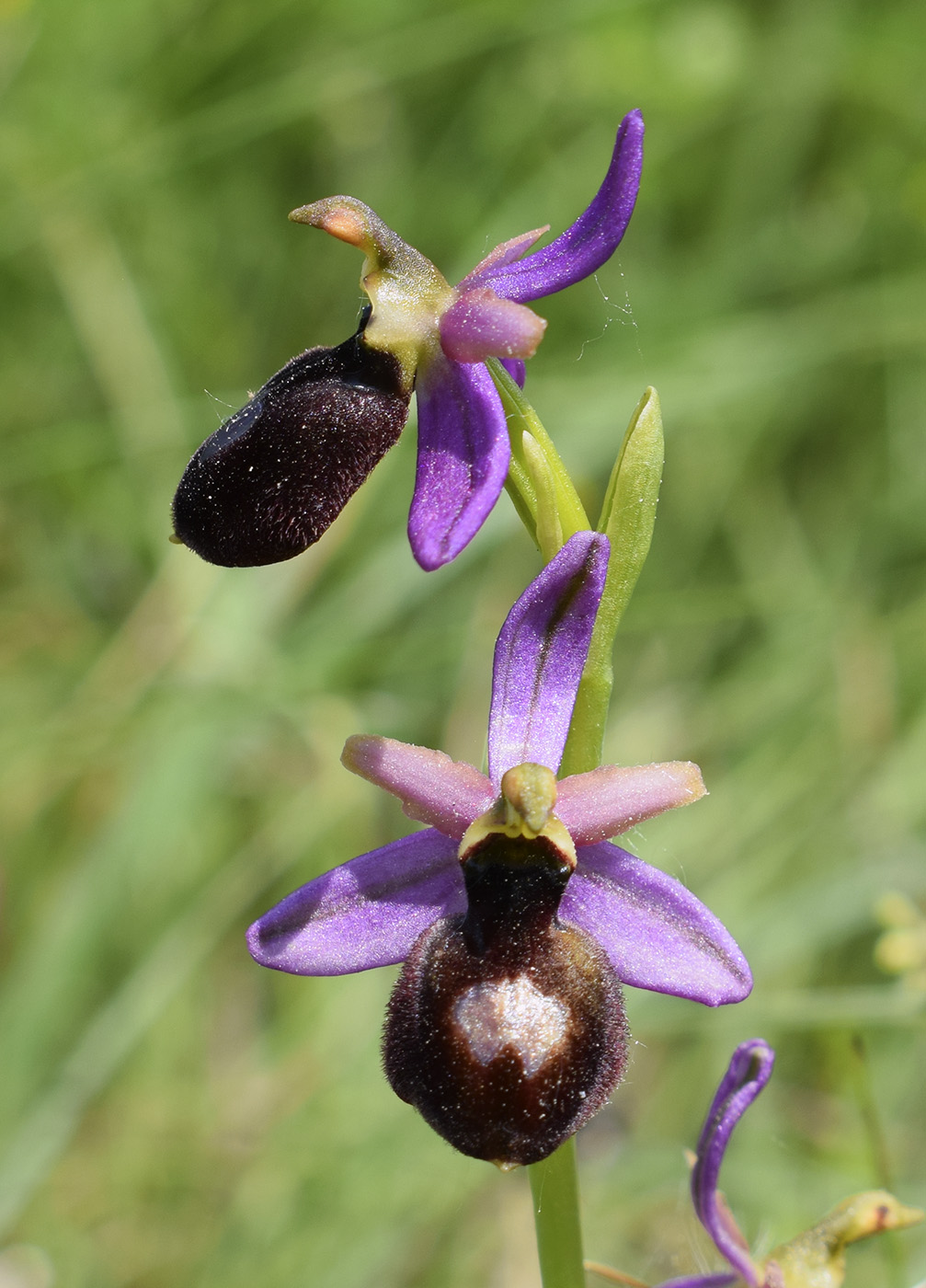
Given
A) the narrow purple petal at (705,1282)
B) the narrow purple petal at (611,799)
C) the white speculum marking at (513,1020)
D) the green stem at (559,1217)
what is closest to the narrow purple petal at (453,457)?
the narrow purple petal at (611,799)

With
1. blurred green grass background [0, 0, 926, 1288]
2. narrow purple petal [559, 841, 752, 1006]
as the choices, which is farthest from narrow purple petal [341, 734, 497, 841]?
blurred green grass background [0, 0, 926, 1288]

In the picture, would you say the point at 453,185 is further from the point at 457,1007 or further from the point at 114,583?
the point at 457,1007

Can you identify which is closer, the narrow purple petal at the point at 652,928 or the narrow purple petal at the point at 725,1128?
the narrow purple petal at the point at 652,928

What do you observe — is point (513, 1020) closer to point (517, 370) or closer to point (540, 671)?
point (540, 671)

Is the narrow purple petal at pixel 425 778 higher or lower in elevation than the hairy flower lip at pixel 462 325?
lower

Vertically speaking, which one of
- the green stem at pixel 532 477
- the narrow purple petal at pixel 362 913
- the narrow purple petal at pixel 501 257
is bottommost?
the narrow purple petal at pixel 362 913

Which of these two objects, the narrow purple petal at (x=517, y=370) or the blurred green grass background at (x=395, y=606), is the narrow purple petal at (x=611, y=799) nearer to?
the narrow purple petal at (x=517, y=370)

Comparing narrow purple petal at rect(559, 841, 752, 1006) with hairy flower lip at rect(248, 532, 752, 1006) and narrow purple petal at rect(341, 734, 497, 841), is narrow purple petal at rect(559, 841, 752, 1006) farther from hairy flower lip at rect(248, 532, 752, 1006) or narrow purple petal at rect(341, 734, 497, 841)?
narrow purple petal at rect(341, 734, 497, 841)

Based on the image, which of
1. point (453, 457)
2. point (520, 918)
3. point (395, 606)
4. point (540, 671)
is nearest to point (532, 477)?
point (453, 457)

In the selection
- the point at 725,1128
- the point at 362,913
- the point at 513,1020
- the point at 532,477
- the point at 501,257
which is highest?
the point at 501,257
